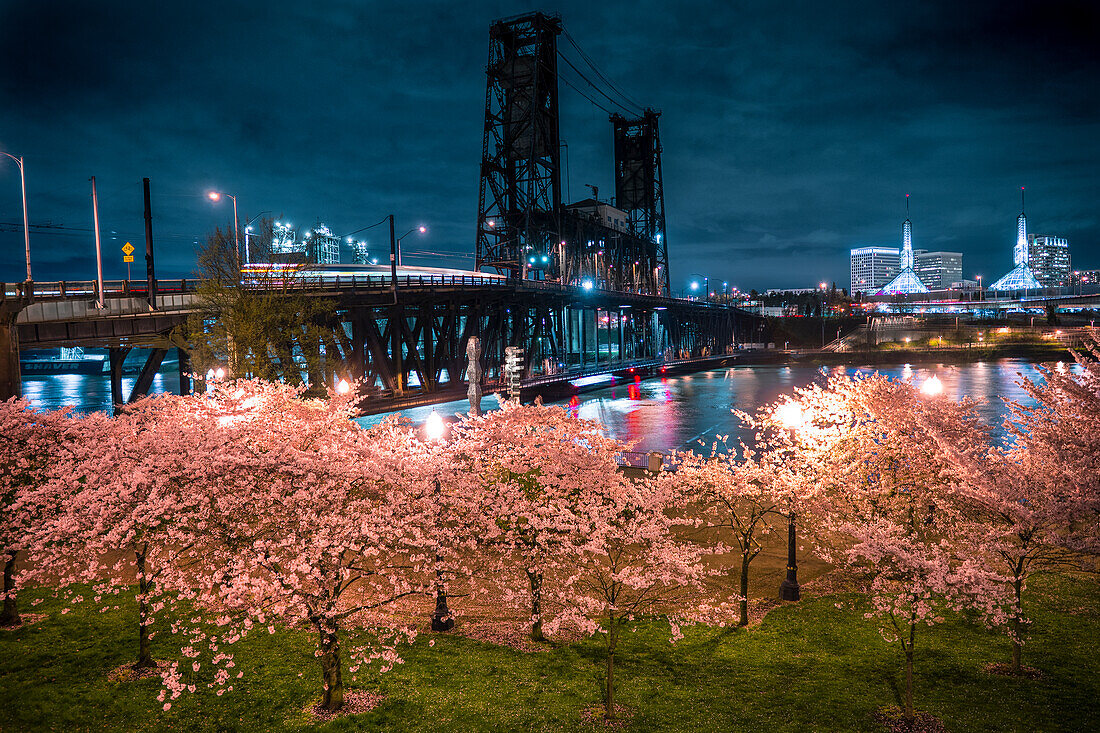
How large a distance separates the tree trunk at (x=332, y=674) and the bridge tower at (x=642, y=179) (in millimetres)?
128832

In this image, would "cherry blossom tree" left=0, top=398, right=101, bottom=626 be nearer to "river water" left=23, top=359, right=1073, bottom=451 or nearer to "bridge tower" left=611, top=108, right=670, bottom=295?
"river water" left=23, top=359, right=1073, bottom=451

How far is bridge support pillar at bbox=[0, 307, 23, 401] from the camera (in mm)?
31266

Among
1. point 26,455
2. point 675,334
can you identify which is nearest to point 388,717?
point 26,455

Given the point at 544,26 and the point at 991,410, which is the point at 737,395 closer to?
the point at 991,410

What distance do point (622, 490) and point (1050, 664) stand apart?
1128 centimetres

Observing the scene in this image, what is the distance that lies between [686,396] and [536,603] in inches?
2637

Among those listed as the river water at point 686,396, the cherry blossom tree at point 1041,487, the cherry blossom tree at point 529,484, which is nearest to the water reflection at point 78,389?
the river water at point 686,396

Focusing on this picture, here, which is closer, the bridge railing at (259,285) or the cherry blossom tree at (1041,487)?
the cherry blossom tree at (1041,487)

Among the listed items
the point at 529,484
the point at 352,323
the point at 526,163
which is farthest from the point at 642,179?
the point at 529,484

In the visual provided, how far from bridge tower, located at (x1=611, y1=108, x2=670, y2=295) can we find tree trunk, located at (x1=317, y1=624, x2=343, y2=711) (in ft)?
423

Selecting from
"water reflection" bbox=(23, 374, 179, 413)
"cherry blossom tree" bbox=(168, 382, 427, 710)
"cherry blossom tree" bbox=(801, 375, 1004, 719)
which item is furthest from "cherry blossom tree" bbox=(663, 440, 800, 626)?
"water reflection" bbox=(23, 374, 179, 413)

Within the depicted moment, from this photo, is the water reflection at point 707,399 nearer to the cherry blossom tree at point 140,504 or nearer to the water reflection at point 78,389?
the cherry blossom tree at point 140,504

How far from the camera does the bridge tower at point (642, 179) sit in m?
139

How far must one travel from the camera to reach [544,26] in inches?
A: 3349
